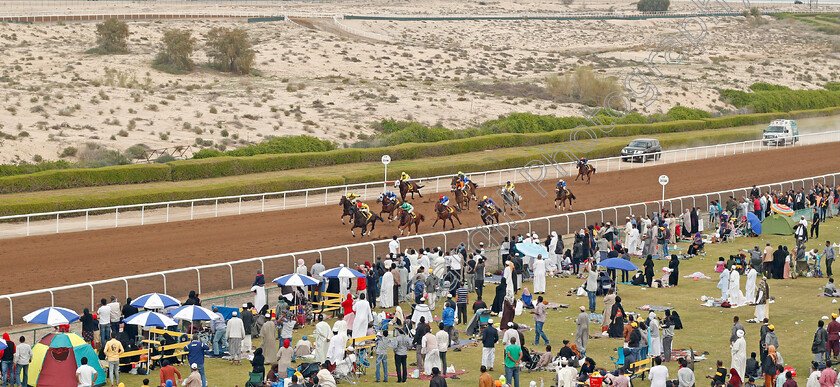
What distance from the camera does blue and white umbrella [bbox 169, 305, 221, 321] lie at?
1750cm

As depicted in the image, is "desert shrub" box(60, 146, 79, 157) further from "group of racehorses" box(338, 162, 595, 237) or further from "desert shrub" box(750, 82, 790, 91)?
"desert shrub" box(750, 82, 790, 91)

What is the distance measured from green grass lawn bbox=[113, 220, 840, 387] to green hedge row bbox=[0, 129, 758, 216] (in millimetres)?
13645

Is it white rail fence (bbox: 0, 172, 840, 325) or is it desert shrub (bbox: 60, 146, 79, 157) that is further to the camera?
desert shrub (bbox: 60, 146, 79, 157)

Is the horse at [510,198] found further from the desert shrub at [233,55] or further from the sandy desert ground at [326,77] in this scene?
the desert shrub at [233,55]

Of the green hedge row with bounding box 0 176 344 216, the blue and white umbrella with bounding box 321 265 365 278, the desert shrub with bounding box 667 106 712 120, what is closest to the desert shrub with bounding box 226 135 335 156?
the green hedge row with bounding box 0 176 344 216

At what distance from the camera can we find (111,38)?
2554 inches

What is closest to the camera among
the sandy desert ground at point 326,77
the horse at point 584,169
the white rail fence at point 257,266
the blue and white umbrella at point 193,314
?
the blue and white umbrella at point 193,314

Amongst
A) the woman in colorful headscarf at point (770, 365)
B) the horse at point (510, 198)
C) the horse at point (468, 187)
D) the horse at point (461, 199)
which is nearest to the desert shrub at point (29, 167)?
the horse at point (468, 187)

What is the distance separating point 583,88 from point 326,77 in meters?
16.0

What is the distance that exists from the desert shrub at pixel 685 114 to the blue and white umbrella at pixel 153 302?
44233 mm

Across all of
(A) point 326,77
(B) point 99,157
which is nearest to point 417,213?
(B) point 99,157

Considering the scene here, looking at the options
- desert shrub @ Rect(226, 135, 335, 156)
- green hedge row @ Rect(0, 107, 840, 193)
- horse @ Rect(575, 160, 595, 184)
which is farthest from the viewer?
desert shrub @ Rect(226, 135, 335, 156)

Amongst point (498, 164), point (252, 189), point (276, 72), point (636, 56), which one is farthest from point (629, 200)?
point (636, 56)

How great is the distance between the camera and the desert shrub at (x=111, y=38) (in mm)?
64188
